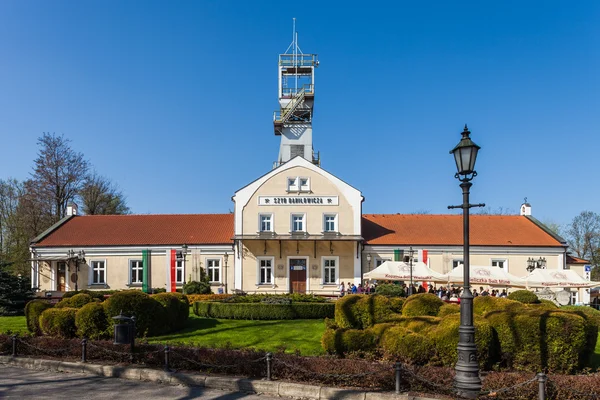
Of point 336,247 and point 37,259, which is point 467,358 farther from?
point 37,259

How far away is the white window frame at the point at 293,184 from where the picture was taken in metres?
34.6

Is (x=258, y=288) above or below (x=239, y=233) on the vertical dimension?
below

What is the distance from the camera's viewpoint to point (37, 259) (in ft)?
113

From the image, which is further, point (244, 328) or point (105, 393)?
point (244, 328)

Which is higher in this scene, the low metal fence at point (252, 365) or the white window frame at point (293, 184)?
the white window frame at point (293, 184)

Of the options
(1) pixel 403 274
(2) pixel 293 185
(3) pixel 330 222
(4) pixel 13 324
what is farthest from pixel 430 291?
(4) pixel 13 324

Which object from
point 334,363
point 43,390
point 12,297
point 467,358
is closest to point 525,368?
point 467,358

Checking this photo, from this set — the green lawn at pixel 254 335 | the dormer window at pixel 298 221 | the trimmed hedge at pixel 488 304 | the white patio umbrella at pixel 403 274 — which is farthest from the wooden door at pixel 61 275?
the trimmed hedge at pixel 488 304

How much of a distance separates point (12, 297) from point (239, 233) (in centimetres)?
1419

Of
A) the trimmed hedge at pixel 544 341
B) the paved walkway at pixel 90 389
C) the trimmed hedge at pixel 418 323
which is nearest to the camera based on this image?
the paved walkway at pixel 90 389

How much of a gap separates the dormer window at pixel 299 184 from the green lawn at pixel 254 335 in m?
15.3

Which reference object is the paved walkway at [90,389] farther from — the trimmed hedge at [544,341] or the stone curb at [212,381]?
the trimmed hedge at [544,341]

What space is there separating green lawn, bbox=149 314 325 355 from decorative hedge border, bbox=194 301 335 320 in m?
0.57

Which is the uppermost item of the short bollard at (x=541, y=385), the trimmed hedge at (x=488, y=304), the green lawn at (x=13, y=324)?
the trimmed hedge at (x=488, y=304)
